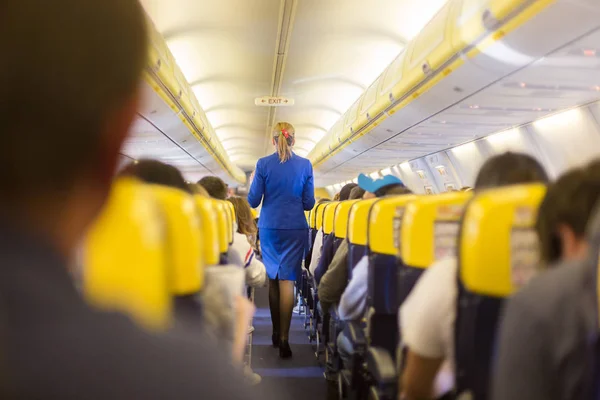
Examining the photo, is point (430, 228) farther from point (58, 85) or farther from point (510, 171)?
point (58, 85)

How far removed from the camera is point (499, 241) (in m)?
1.44

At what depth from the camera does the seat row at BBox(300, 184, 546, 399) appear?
1447 millimetres

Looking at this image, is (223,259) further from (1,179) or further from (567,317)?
(1,179)

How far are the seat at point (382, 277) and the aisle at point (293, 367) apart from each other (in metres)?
1.25

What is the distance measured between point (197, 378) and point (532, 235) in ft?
4.20

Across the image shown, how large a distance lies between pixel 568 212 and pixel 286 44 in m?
8.27

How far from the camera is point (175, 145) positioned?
1132 centimetres

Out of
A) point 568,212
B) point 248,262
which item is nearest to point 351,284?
point 248,262

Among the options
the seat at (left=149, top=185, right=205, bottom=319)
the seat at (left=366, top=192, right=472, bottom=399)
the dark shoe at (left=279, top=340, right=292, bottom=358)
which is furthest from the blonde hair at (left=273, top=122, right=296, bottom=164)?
the seat at (left=149, top=185, right=205, bottom=319)

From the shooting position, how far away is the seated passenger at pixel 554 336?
1.16m

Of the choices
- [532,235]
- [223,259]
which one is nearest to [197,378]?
[532,235]

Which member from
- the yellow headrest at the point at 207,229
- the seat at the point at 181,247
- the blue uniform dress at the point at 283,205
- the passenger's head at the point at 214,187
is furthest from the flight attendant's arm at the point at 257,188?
the seat at the point at 181,247

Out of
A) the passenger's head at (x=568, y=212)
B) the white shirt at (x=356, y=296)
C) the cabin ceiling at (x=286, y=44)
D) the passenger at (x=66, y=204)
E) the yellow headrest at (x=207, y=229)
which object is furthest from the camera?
the cabin ceiling at (x=286, y=44)

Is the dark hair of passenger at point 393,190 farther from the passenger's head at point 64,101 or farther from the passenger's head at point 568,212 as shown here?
the passenger's head at point 64,101
